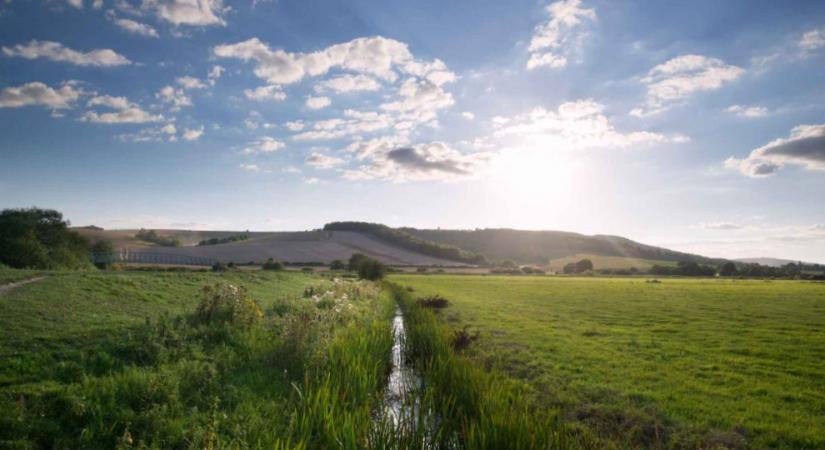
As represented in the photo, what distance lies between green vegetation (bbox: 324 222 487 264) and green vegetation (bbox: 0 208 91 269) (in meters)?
94.5

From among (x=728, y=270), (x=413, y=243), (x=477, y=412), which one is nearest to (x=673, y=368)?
(x=477, y=412)

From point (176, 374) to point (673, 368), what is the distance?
46.1ft

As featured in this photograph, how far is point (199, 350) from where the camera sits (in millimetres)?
12836

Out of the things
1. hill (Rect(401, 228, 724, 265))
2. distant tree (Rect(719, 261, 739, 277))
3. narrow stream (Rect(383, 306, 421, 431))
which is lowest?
narrow stream (Rect(383, 306, 421, 431))

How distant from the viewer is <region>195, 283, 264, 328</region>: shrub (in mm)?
15930

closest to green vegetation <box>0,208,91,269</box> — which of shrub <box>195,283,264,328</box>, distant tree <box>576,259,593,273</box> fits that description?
shrub <box>195,283,264,328</box>

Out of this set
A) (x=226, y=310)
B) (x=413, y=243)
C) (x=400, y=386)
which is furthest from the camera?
(x=413, y=243)

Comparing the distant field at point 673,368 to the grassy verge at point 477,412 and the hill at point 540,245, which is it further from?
the hill at point 540,245

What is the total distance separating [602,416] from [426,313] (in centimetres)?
1253

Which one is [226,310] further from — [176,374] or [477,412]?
[477,412]

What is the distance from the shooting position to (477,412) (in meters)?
8.66

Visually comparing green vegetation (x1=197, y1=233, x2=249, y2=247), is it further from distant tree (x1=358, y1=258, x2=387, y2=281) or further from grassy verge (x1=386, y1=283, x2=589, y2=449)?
grassy verge (x1=386, y1=283, x2=589, y2=449)

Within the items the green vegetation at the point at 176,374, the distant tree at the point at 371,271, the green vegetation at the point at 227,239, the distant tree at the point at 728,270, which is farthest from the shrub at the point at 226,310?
the green vegetation at the point at 227,239

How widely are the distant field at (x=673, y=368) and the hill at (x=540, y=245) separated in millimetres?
126981
